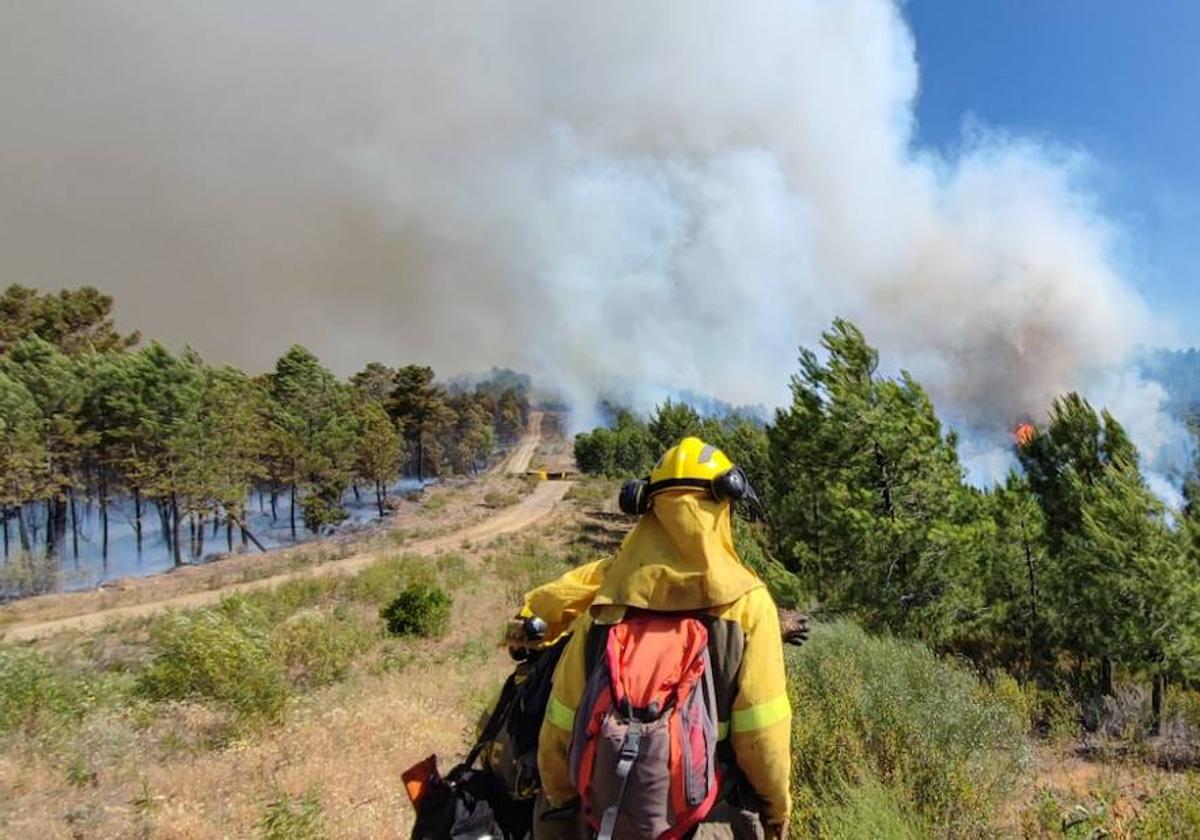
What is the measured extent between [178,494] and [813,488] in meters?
32.8

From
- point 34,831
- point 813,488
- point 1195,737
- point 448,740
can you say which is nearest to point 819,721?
point 448,740

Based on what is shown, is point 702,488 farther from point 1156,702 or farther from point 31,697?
point 1156,702

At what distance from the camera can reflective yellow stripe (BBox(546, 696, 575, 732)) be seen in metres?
2.14

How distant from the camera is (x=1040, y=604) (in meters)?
14.7

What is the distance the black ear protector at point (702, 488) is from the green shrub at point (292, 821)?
4000 millimetres

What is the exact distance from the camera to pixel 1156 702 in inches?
459

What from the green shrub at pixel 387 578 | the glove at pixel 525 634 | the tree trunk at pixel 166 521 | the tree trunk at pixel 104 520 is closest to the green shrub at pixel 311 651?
the green shrub at pixel 387 578

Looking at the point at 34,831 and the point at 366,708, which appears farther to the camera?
the point at 366,708

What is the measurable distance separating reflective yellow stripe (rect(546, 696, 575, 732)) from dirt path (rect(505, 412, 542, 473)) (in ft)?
260

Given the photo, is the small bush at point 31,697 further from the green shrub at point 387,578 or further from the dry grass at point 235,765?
the green shrub at point 387,578

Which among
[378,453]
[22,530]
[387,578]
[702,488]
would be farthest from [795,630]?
[378,453]

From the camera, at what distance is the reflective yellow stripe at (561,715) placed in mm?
2143

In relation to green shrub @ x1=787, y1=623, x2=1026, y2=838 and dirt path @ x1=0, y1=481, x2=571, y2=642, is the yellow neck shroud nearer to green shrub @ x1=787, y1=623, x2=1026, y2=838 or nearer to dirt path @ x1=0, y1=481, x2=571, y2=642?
green shrub @ x1=787, y1=623, x2=1026, y2=838

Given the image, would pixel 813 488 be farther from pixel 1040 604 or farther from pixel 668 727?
pixel 668 727
